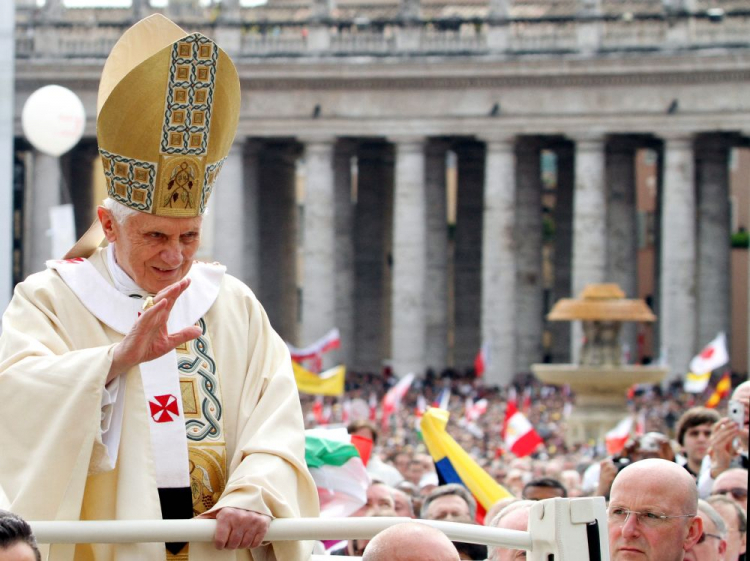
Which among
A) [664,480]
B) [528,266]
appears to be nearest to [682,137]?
[528,266]

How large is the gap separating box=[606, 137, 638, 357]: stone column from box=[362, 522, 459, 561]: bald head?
2890 inches

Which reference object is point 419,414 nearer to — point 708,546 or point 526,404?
point 708,546

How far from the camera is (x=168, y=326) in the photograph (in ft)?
31.0

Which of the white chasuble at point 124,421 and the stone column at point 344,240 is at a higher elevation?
the white chasuble at point 124,421

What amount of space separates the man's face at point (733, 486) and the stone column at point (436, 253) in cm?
7028

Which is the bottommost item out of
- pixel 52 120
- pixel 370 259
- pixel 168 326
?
pixel 370 259

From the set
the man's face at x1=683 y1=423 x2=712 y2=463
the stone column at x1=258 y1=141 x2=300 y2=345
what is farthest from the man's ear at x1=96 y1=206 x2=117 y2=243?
the stone column at x1=258 y1=141 x2=300 y2=345

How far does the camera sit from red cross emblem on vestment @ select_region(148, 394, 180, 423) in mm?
9148

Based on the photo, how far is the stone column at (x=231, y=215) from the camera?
8019cm

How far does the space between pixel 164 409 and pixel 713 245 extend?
7356 cm

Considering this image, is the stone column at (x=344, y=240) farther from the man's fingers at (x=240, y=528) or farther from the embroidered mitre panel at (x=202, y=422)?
the man's fingers at (x=240, y=528)

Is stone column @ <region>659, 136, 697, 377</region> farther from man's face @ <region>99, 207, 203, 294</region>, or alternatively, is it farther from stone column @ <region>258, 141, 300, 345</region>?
man's face @ <region>99, 207, 203, 294</region>

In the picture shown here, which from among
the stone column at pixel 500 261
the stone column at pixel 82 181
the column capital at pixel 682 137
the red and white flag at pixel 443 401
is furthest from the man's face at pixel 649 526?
the stone column at pixel 82 181

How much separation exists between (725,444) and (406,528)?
25.4 ft
